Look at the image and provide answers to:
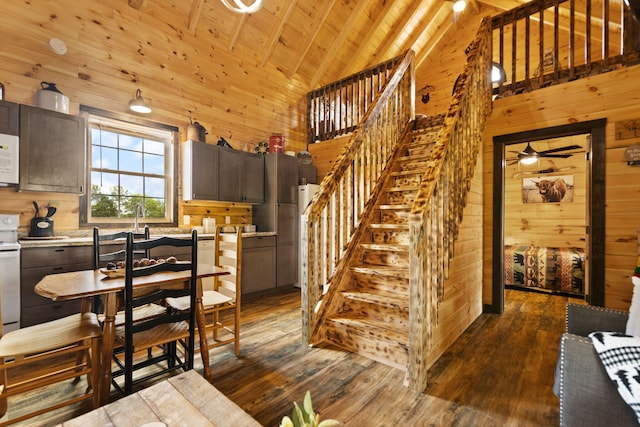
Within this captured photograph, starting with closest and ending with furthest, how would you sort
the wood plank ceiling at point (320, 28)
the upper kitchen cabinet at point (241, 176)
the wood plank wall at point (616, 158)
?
the wood plank wall at point (616, 158) < the upper kitchen cabinet at point (241, 176) < the wood plank ceiling at point (320, 28)

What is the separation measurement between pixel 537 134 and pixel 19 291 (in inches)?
210

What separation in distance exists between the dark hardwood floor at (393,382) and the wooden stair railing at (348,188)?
41cm

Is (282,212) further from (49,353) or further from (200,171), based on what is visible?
(49,353)

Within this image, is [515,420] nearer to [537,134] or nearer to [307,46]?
[537,134]

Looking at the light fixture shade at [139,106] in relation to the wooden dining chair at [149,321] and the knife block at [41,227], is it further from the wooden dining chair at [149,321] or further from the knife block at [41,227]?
the wooden dining chair at [149,321]

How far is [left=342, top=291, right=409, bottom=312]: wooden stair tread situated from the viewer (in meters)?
2.47

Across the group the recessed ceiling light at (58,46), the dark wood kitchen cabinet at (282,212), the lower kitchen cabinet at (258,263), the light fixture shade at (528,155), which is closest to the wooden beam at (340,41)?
the dark wood kitchen cabinet at (282,212)

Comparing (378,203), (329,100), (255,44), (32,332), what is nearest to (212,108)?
(255,44)

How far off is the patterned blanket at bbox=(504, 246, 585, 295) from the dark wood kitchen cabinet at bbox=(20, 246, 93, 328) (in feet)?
19.3

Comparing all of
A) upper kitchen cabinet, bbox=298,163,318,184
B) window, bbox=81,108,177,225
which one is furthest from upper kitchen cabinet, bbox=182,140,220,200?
upper kitchen cabinet, bbox=298,163,318,184

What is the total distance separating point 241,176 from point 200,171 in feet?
2.01

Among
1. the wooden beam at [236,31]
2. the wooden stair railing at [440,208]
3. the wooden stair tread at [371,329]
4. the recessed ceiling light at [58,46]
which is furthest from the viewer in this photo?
the wooden beam at [236,31]

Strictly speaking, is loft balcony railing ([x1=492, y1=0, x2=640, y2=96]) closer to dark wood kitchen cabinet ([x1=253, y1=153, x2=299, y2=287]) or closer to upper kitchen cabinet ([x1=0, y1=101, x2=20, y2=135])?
dark wood kitchen cabinet ([x1=253, y1=153, x2=299, y2=287])

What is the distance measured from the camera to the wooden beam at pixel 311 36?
5.04 meters
